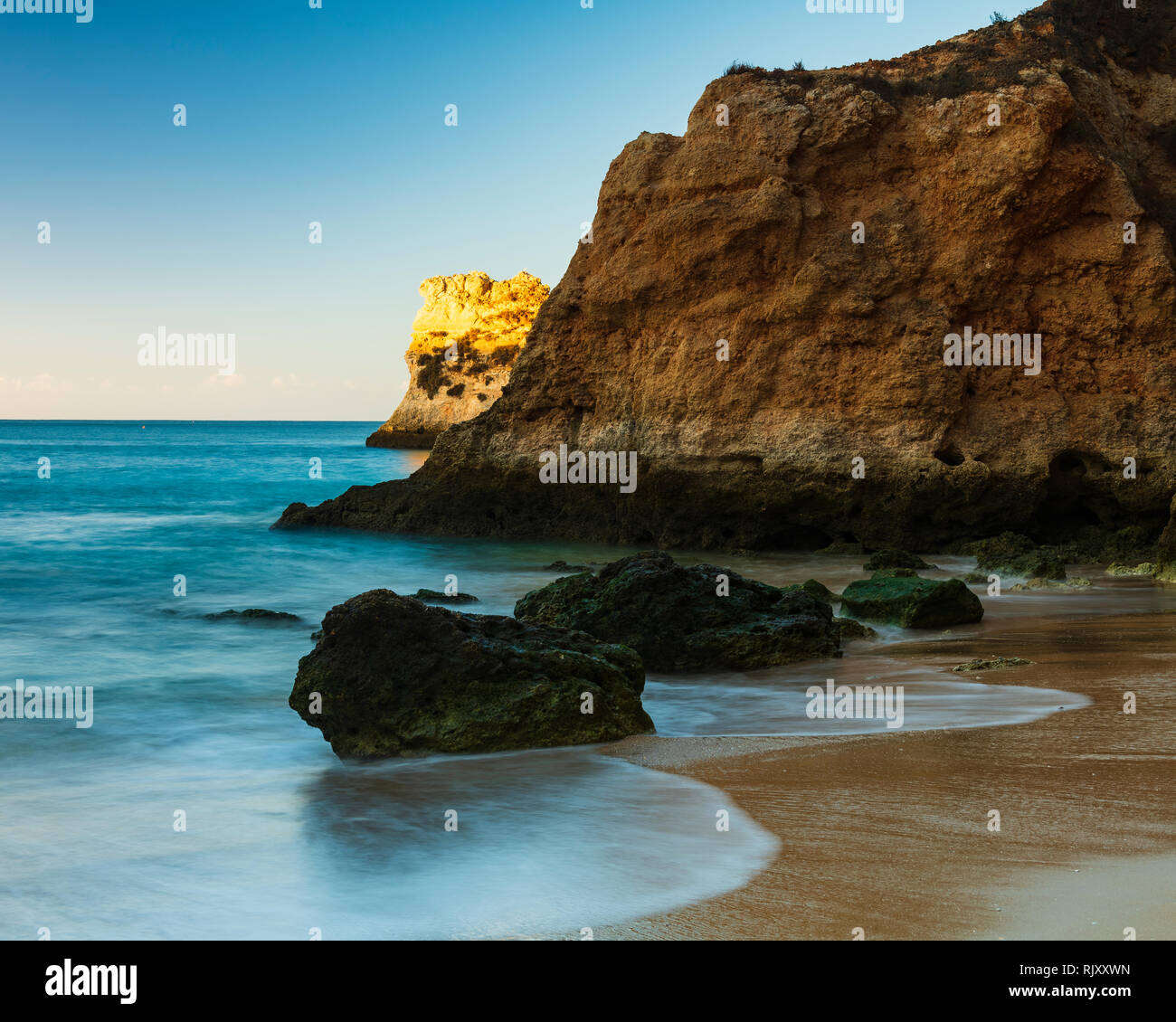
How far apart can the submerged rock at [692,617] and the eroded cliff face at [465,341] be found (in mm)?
53970

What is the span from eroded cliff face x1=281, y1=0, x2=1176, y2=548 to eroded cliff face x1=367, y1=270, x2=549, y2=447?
4487 cm

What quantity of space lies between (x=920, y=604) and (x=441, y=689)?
5.41 m

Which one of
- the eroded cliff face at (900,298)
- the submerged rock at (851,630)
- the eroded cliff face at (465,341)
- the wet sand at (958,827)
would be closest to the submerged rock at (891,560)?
the eroded cliff face at (900,298)

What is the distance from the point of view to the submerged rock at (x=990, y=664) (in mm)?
7983

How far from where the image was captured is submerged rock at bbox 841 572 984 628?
10.1 meters

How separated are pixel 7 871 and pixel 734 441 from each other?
1387 centimetres

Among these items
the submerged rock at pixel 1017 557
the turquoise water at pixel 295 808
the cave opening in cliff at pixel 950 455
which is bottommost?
the turquoise water at pixel 295 808

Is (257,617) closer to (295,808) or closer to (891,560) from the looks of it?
(295,808)

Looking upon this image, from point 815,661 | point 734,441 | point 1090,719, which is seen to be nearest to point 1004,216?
point 734,441

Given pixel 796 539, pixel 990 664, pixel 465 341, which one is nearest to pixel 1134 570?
pixel 796 539

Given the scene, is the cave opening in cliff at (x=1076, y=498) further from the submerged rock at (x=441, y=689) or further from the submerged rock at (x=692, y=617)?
the submerged rock at (x=441, y=689)

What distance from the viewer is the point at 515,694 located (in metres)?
6.59

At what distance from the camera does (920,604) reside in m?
10.1
